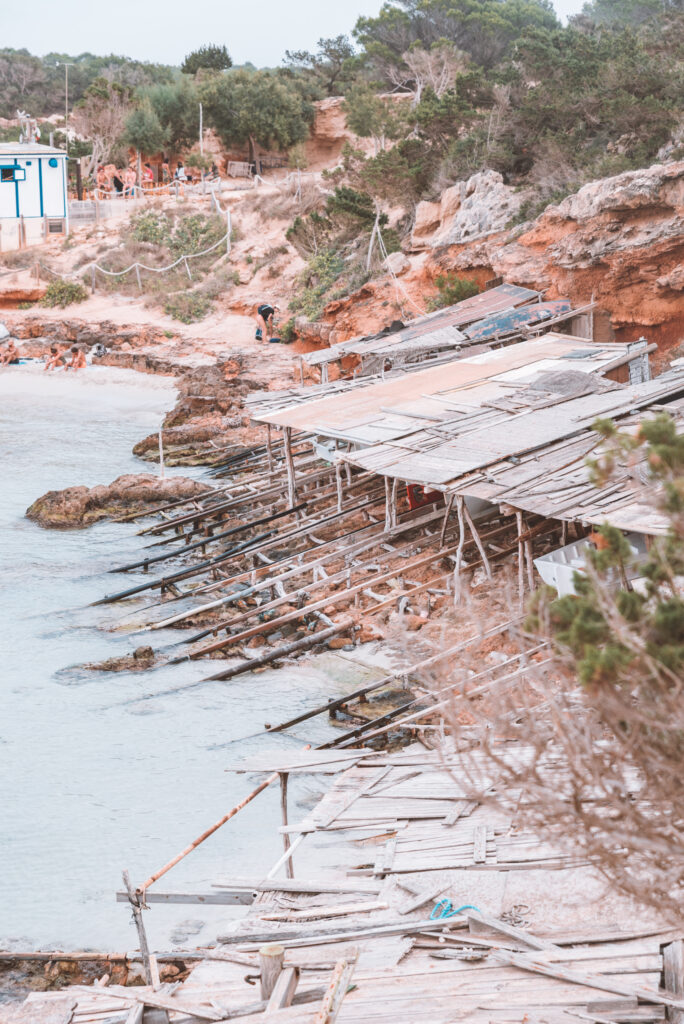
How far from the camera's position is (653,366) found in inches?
842

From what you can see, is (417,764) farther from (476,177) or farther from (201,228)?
(201,228)

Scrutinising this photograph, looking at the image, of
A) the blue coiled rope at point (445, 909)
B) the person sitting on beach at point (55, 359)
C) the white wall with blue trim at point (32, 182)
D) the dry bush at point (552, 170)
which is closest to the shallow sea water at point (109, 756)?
the blue coiled rope at point (445, 909)

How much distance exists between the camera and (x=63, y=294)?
4088 centimetres

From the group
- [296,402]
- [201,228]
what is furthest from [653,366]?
[201,228]

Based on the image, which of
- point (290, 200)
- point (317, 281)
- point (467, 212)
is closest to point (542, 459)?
point (467, 212)

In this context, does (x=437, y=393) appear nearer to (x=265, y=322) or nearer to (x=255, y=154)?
(x=265, y=322)

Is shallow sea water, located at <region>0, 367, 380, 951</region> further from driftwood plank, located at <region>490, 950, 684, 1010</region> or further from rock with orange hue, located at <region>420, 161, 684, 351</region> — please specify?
rock with orange hue, located at <region>420, 161, 684, 351</region>

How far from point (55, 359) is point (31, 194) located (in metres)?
13.3

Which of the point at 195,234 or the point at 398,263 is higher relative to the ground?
the point at 195,234

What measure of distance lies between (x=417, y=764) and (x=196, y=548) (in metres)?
10.1

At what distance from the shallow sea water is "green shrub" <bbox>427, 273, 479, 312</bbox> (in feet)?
39.0

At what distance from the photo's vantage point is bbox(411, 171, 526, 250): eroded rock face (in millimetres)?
29234

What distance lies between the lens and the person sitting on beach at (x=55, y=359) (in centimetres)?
3584

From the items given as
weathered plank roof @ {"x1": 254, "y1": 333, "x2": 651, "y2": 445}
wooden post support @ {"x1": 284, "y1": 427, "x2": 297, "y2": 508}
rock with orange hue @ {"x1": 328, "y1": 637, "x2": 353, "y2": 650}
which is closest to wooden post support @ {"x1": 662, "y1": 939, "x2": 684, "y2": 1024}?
rock with orange hue @ {"x1": 328, "y1": 637, "x2": 353, "y2": 650}
